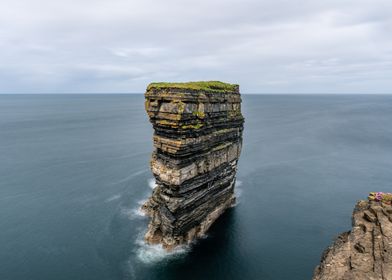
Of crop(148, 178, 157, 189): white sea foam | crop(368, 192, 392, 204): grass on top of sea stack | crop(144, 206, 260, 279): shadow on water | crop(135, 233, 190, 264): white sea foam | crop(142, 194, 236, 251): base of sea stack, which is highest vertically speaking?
crop(368, 192, 392, 204): grass on top of sea stack

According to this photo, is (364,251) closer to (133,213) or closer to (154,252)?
(154,252)

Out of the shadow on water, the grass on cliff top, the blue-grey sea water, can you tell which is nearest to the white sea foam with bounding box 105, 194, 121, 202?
the blue-grey sea water

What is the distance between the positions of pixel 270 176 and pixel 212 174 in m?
34.4

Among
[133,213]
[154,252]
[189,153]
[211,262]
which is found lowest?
[211,262]

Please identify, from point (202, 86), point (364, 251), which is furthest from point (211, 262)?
point (202, 86)

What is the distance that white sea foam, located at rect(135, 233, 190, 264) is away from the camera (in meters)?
42.0

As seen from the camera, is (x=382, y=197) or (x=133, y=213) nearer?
(x=382, y=197)

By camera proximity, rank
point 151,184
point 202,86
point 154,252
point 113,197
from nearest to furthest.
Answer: point 154,252
point 202,86
point 113,197
point 151,184

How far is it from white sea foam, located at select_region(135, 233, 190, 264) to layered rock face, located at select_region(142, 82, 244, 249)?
1065 millimetres

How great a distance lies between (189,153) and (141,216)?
68.6 ft

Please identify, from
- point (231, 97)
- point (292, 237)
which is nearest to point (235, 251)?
point (292, 237)

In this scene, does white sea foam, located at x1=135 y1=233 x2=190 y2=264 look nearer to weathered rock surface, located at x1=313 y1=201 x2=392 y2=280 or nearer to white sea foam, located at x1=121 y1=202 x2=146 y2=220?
white sea foam, located at x1=121 y1=202 x2=146 y2=220

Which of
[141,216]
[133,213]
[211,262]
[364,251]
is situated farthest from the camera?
[133,213]

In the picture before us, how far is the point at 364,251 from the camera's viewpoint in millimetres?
19969
